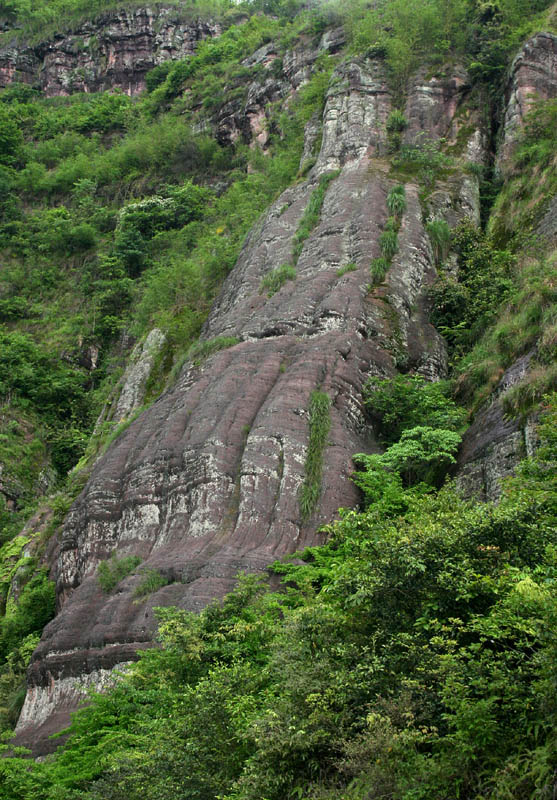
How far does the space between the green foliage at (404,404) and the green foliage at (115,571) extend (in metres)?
7.54

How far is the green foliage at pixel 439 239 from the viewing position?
1159 inches

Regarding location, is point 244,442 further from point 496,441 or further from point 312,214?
point 312,214

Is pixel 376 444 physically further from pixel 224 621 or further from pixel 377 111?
pixel 377 111

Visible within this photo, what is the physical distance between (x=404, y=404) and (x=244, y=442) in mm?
4718

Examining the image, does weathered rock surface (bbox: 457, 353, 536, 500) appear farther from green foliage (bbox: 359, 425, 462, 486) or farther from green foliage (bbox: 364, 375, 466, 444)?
green foliage (bbox: 364, 375, 466, 444)

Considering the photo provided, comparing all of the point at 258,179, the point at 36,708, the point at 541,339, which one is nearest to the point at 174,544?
the point at 36,708

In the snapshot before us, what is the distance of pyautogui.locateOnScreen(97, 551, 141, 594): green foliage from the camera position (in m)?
20.0

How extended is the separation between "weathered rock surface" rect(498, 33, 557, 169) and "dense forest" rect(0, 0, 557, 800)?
2.83ft

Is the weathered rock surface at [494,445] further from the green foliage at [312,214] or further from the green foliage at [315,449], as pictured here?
the green foliage at [312,214]

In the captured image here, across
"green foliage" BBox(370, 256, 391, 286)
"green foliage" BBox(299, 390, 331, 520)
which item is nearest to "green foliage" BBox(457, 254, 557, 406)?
"green foliage" BBox(370, 256, 391, 286)

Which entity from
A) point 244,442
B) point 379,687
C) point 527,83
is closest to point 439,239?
point 527,83

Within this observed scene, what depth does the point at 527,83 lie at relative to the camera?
3412cm

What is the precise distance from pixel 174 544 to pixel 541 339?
10.2 metres

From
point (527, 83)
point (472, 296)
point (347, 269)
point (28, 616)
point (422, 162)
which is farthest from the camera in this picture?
point (527, 83)
